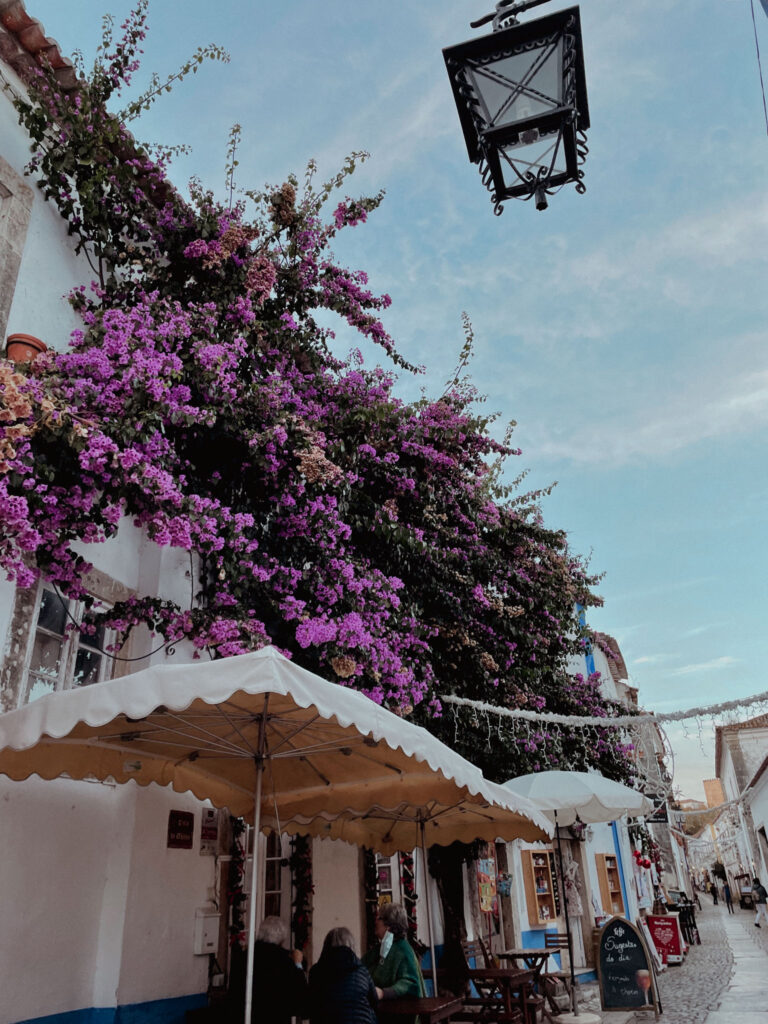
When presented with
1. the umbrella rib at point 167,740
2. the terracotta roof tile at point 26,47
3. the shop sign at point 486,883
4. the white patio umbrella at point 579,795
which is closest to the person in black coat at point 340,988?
the umbrella rib at point 167,740

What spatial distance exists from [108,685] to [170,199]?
5.06 m

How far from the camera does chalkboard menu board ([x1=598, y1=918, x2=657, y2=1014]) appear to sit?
918 cm

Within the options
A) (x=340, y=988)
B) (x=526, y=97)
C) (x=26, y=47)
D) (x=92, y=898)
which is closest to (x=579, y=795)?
(x=340, y=988)

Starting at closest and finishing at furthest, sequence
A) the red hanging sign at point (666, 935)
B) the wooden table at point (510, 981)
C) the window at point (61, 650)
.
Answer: the window at point (61, 650), the wooden table at point (510, 981), the red hanging sign at point (666, 935)

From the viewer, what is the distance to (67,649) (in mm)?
5883

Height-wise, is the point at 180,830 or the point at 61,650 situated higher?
the point at 61,650

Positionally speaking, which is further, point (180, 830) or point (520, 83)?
point (180, 830)

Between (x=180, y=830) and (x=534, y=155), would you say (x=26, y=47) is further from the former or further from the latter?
(x=180, y=830)

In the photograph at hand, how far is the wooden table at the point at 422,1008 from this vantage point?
221 inches

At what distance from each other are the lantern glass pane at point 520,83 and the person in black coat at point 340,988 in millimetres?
4883

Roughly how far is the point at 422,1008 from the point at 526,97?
5.98 metres

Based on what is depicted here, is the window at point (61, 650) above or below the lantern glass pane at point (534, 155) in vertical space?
below

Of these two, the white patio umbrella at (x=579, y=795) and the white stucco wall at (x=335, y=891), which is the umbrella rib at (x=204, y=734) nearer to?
the white stucco wall at (x=335, y=891)

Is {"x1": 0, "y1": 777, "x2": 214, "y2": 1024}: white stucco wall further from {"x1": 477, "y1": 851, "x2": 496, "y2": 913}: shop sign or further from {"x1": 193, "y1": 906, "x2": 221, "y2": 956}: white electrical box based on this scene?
{"x1": 477, "y1": 851, "x2": 496, "y2": 913}: shop sign
